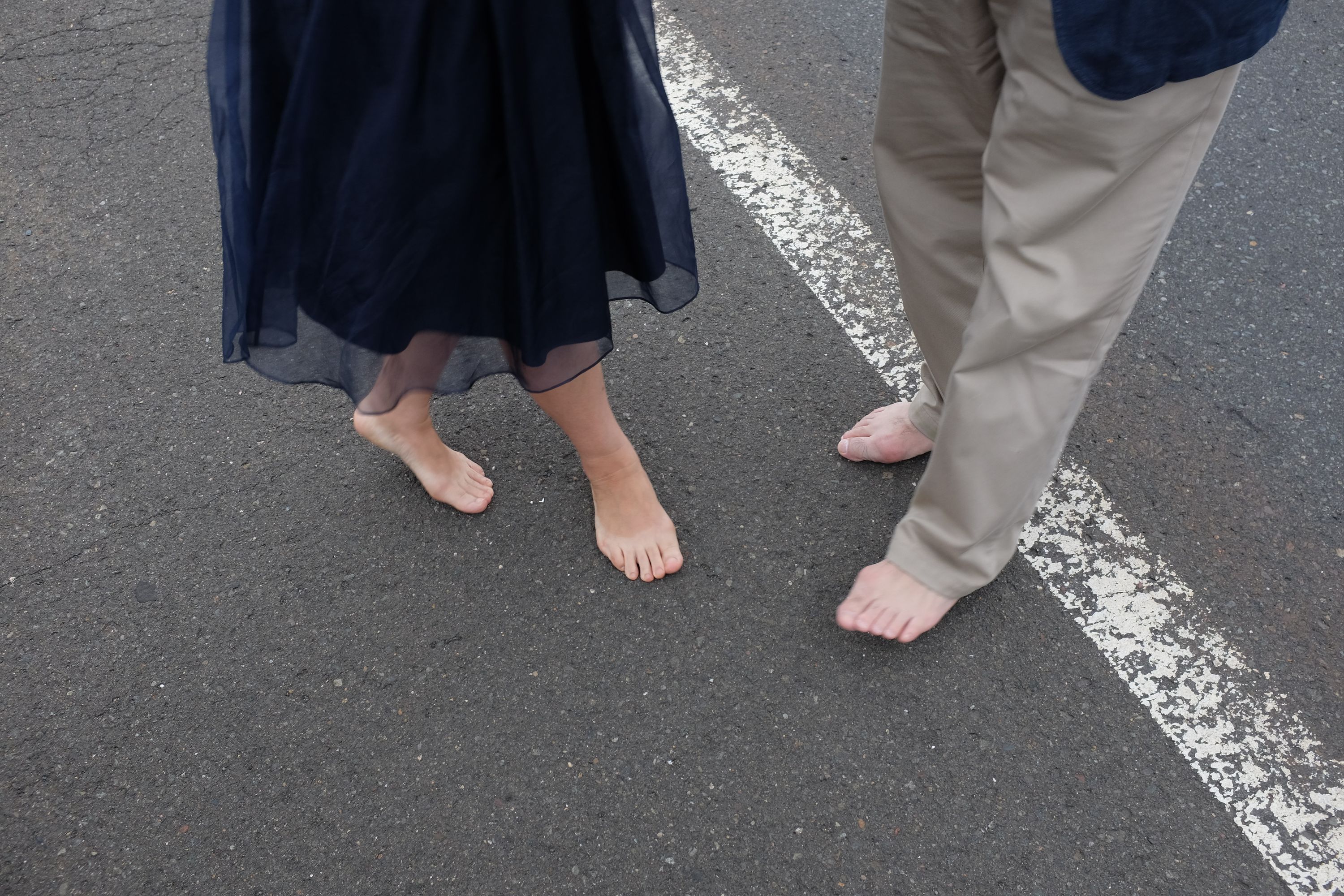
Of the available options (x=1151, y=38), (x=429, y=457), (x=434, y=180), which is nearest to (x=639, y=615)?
(x=429, y=457)

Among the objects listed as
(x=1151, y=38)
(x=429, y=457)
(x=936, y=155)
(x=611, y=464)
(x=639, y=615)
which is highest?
(x=1151, y=38)

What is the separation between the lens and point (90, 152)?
292cm

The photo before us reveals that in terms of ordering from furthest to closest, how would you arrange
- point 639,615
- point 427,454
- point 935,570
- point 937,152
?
1. point 427,454
2. point 639,615
3. point 935,570
4. point 937,152

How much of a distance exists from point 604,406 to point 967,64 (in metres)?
0.85

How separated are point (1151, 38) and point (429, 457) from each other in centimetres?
149

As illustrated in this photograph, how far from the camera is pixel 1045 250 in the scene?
51.2 inches

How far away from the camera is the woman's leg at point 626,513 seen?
1.86m

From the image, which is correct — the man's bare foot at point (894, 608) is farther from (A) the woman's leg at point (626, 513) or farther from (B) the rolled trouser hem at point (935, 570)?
(A) the woman's leg at point (626, 513)

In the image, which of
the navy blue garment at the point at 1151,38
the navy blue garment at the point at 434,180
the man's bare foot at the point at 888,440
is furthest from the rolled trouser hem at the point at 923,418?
the navy blue garment at the point at 1151,38

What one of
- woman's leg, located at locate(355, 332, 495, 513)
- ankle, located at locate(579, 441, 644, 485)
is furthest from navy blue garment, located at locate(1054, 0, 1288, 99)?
woman's leg, located at locate(355, 332, 495, 513)

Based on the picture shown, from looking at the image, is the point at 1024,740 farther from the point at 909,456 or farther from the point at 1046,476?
the point at 909,456

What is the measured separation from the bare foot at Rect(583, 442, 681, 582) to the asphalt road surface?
0.15ft

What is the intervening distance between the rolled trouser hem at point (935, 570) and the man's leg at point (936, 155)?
34 centimetres

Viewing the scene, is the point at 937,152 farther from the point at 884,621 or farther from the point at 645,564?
the point at 645,564
